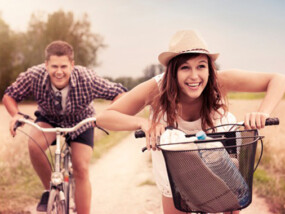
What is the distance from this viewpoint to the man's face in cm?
380

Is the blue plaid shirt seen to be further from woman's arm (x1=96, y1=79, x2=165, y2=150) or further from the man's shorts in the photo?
woman's arm (x1=96, y1=79, x2=165, y2=150)

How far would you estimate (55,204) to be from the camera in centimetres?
327

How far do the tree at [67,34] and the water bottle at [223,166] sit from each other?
22751mm

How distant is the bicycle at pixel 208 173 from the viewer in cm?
188

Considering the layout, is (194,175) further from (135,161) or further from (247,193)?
(135,161)

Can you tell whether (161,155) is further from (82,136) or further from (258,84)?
(82,136)

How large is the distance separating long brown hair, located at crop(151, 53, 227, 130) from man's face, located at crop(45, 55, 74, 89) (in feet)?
4.80

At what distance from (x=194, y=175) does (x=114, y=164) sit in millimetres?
5866

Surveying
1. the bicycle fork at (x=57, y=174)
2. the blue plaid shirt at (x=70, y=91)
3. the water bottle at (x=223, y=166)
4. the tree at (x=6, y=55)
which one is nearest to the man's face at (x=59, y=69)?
the blue plaid shirt at (x=70, y=91)

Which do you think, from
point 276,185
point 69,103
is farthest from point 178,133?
point 276,185

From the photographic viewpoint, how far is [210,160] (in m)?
1.91

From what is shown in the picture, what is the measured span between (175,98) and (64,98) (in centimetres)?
176

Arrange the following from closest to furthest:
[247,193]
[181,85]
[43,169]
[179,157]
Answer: [179,157] < [247,193] < [181,85] < [43,169]

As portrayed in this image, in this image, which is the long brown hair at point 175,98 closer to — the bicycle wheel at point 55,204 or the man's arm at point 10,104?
the bicycle wheel at point 55,204
